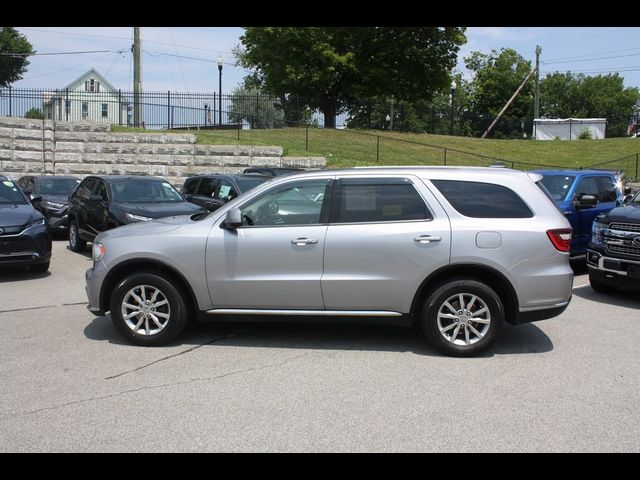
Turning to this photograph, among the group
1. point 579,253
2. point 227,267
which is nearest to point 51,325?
point 227,267

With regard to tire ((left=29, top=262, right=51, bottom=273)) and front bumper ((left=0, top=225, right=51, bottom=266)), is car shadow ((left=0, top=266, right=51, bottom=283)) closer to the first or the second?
tire ((left=29, top=262, right=51, bottom=273))

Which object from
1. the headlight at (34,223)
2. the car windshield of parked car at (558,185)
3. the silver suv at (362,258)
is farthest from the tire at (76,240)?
the car windshield of parked car at (558,185)

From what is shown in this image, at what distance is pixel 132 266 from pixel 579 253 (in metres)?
8.33

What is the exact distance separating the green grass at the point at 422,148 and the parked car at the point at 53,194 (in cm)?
818

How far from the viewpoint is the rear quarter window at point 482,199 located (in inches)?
245

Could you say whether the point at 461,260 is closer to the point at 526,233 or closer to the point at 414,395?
the point at 526,233

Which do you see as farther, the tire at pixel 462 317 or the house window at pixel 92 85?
the house window at pixel 92 85

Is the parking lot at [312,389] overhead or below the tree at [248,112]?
below

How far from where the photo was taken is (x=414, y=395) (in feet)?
16.7

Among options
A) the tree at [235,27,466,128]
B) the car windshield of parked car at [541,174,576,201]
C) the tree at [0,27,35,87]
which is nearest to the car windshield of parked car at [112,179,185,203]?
the car windshield of parked car at [541,174,576,201]

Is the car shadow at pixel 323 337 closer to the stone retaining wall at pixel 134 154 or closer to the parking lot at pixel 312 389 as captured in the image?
the parking lot at pixel 312 389

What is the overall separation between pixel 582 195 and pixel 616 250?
9.87 ft

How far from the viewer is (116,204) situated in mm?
12008

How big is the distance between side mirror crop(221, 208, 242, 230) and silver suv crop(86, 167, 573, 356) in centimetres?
1
